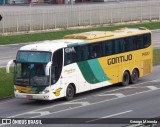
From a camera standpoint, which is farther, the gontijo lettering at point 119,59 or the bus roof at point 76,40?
the gontijo lettering at point 119,59

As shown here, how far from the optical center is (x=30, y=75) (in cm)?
2688

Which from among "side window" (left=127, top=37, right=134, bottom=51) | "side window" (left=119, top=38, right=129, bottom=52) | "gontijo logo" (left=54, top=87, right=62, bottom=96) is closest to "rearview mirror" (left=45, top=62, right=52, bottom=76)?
"gontijo logo" (left=54, top=87, right=62, bottom=96)

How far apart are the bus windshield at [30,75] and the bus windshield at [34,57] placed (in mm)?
188

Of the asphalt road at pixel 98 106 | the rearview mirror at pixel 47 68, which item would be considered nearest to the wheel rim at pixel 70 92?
the asphalt road at pixel 98 106

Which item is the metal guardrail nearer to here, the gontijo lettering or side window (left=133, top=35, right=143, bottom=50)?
side window (left=133, top=35, right=143, bottom=50)

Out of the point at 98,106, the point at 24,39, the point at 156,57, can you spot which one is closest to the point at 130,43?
the point at 98,106

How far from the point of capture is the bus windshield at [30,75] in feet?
87.3

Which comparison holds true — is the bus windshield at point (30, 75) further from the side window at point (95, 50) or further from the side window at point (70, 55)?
the side window at point (95, 50)

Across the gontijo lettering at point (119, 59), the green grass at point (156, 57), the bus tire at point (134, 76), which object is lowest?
the green grass at point (156, 57)

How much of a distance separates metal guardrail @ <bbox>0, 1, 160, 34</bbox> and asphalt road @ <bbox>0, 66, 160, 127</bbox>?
25767 millimetres

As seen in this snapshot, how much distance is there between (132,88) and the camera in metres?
31.1

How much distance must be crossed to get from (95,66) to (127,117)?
7421 mm

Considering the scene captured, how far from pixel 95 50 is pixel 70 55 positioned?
7.62 feet

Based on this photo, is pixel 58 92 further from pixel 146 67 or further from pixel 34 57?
pixel 146 67
